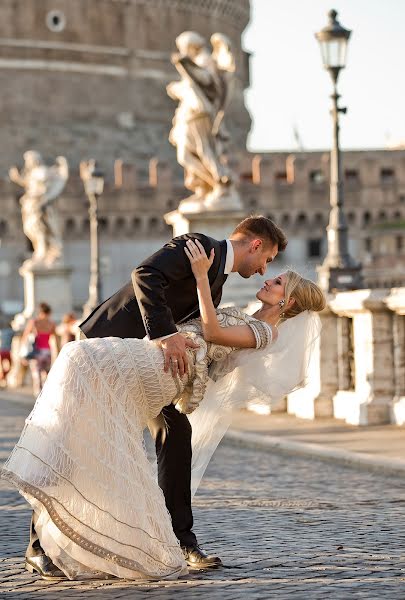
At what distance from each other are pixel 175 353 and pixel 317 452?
4.78 metres

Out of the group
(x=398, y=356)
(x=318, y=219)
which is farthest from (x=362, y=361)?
(x=318, y=219)

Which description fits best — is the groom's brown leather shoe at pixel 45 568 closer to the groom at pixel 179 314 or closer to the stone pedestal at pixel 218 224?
the groom at pixel 179 314

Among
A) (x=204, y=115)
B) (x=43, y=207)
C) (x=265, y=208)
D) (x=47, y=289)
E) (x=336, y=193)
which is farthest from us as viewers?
(x=265, y=208)

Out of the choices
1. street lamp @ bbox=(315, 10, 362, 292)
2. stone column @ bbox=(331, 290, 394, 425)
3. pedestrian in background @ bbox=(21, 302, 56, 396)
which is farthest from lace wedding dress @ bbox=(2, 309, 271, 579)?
pedestrian in background @ bbox=(21, 302, 56, 396)

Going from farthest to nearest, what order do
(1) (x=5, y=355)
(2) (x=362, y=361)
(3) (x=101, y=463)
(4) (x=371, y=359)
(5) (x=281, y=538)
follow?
(1) (x=5, y=355), (2) (x=362, y=361), (4) (x=371, y=359), (5) (x=281, y=538), (3) (x=101, y=463)

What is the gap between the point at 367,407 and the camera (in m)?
12.1

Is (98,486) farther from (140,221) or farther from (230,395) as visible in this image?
(140,221)

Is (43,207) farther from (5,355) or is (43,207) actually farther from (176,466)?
(176,466)

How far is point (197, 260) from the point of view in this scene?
5.63m

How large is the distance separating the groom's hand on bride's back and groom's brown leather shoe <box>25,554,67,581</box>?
2.58 ft

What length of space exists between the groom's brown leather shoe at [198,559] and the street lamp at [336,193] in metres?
10.1

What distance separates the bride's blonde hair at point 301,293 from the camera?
5914 mm

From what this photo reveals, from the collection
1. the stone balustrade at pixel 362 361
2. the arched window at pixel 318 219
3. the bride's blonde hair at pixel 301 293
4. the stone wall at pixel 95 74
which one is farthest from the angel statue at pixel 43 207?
the arched window at pixel 318 219

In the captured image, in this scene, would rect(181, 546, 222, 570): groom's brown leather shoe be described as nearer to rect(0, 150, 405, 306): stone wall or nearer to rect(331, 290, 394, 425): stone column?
rect(331, 290, 394, 425): stone column
